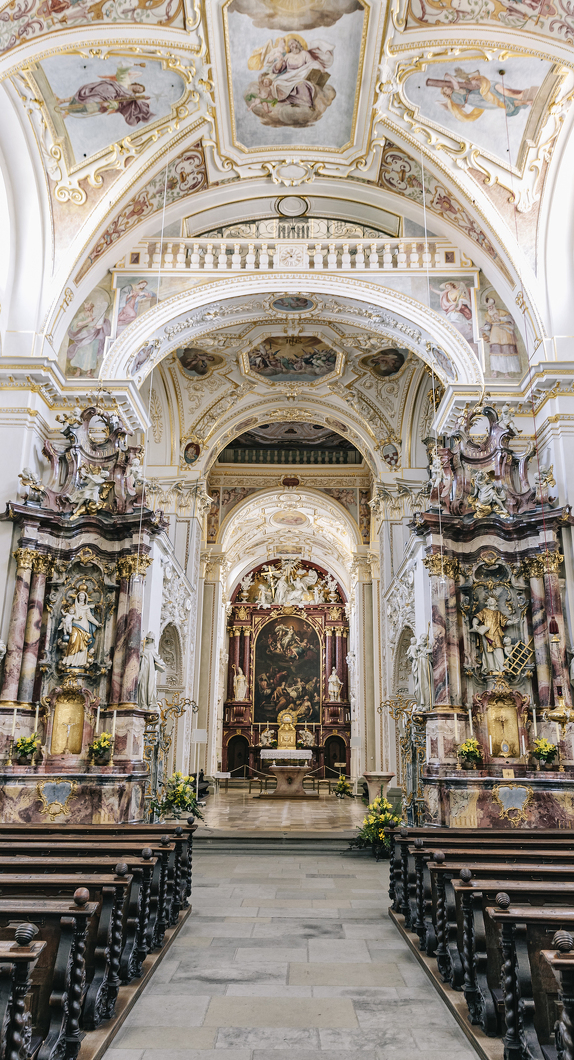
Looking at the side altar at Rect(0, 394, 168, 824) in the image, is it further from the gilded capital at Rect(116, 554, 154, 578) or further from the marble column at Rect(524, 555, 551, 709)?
the marble column at Rect(524, 555, 551, 709)

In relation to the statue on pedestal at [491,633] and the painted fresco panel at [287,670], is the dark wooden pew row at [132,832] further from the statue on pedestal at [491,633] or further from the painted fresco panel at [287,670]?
the painted fresco panel at [287,670]

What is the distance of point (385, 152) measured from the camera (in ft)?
44.9

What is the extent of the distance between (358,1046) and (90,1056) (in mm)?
1411

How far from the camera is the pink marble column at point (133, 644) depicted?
12.3 meters

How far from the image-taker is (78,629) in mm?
12586

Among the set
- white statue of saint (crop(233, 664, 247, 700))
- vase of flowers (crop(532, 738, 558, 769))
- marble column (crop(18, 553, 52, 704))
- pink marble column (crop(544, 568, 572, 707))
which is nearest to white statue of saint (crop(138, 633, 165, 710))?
marble column (crop(18, 553, 52, 704))

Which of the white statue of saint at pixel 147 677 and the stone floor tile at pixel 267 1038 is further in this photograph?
the white statue of saint at pixel 147 677

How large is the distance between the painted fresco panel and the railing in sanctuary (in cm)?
2182

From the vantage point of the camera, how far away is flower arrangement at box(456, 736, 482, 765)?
11523 mm

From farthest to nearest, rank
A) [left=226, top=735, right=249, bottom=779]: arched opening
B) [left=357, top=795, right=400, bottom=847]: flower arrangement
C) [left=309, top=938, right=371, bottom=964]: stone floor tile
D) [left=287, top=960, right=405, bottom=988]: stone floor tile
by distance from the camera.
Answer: [left=226, top=735, right=249, bottom=779]: arched opening < [left=357, top=795, right=400, bottom=847]: flower arrangement < [left=309, top=938, right=371, bottom=964]: stone floor tile < [left=287, top=960, right=405, bottom=988]: stone floor tile

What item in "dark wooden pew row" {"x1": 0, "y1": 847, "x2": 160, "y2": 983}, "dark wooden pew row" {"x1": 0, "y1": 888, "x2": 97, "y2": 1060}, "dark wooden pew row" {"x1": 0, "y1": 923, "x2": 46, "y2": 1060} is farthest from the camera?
"dark wooden pew row" {"x1": 0, "y1": 847, "x2": 160, "y2": 983}

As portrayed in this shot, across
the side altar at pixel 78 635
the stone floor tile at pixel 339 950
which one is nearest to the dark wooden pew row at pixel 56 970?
the stone floor tile at pixel 339 950

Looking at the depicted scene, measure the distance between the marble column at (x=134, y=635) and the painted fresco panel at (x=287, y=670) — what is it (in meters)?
21.7

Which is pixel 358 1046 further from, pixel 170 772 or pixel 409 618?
pixel 170 772
